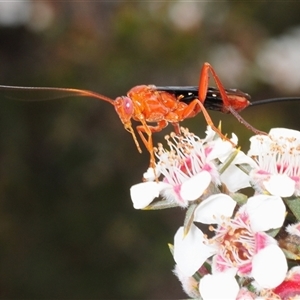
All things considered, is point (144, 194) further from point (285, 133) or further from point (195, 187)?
point (285, 133)

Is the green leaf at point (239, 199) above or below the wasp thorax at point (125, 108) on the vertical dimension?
below

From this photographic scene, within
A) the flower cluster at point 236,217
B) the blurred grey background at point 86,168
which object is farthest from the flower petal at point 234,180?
the blurred grey background at point 86,168

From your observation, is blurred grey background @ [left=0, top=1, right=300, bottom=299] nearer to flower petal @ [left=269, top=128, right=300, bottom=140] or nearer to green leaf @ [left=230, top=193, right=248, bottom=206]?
flower petal @ [left=269, top=128, right=300, bottom=140]

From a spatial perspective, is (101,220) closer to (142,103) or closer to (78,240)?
(78,240)

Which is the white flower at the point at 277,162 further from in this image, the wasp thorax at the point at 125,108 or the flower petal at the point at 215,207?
the wasp thorax at the point at 125,108

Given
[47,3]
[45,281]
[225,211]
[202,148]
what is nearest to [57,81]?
[47,3]
